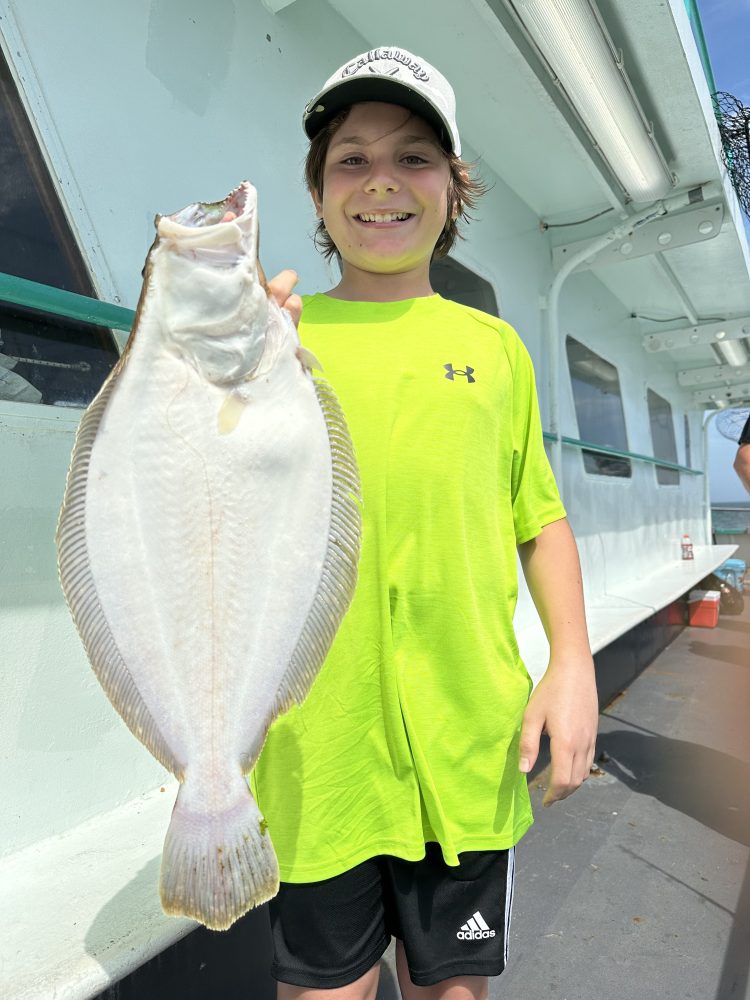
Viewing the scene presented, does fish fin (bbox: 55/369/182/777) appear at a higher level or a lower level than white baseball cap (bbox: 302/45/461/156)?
lower

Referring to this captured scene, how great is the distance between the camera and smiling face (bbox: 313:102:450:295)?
1264 millimetres

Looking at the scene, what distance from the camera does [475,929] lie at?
1.19 metres

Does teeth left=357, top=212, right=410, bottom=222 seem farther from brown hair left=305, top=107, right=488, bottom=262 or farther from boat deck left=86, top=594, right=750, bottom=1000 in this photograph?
boat deck left=86, top=594, right=750, bottom=1000

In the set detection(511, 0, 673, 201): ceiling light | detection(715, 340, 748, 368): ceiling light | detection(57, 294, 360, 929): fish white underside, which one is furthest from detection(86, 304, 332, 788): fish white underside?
detection(715, 340, 748, 368): ceiling light

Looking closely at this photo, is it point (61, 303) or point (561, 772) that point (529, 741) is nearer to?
point (561, 772)

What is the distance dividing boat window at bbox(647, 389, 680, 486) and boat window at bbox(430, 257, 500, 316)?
16.7 feet

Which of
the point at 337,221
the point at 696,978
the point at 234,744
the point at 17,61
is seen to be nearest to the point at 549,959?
the point at 696,978

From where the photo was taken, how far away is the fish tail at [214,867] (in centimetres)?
86

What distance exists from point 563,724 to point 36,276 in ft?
5.41

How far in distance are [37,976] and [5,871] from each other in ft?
1.25

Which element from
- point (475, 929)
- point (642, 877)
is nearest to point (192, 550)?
point (475, 929)

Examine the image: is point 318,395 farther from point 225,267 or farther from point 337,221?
point 337,221

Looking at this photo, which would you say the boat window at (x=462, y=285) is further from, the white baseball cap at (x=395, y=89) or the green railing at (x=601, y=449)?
the white baseball cap at (x=395, y=89)

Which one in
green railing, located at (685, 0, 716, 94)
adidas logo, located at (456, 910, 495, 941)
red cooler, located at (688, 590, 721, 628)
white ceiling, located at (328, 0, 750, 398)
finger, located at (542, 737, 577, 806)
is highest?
green railing, located at (685, 0, 716, 94)
